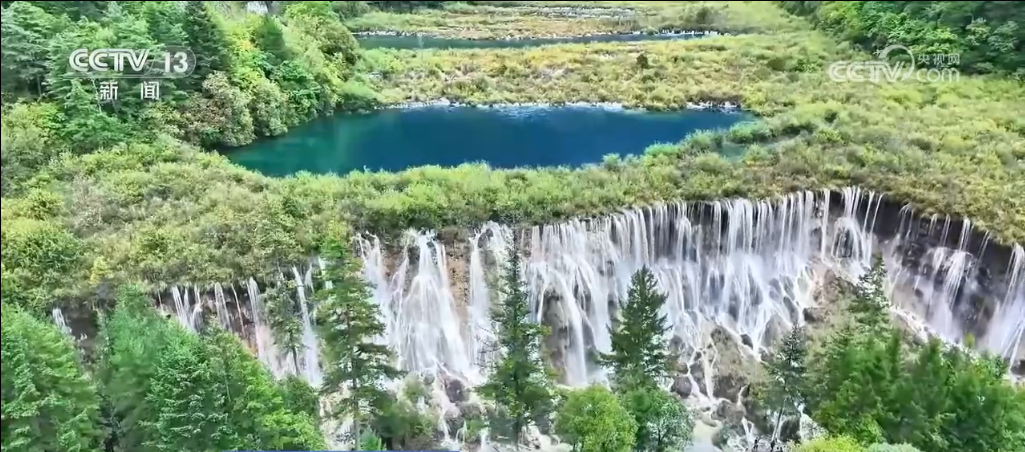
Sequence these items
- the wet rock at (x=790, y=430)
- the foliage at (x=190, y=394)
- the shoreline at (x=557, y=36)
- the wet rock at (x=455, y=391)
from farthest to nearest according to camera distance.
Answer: the shoreline at (x=557, y=36) < the wet rock at (x=455, y=391) < the wet rock at (x=790, y=430) < the foliage at (x=190, y=394)

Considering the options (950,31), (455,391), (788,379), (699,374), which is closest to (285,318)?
(455,391)

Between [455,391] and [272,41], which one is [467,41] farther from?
[455,391]

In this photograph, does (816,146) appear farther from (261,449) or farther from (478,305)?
(261,449)

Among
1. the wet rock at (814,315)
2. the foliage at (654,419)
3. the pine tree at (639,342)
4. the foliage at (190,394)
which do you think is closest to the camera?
the foliage at (190,394)

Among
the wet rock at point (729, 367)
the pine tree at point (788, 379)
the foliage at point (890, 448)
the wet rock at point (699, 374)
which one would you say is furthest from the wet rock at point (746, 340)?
the foliage at point (890, 448)

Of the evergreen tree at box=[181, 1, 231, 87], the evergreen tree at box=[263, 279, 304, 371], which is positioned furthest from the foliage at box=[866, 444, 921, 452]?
the evergreen tree at box=[181, 1, 231, 87]

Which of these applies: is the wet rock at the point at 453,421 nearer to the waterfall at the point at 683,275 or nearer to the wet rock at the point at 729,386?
the waterfall at the point at 683,275

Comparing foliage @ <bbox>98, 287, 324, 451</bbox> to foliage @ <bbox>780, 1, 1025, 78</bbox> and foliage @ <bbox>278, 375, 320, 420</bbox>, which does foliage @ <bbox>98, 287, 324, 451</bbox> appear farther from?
foliage @ <bbox>780, 1, 1025, 78</bbox>
